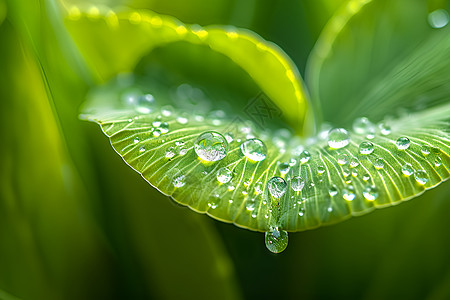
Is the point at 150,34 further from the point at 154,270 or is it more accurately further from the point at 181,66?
the point at 154,270

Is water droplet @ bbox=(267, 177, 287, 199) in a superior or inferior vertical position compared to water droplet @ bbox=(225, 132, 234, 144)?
inferior

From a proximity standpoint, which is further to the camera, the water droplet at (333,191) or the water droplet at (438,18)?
the water droplet at (438,18)

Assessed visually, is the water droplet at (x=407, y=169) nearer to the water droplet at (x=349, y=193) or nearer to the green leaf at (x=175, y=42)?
the water droplet at (x=349, y=193)

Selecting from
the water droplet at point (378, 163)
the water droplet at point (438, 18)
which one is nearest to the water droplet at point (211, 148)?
the water droplet at point (378, 163)

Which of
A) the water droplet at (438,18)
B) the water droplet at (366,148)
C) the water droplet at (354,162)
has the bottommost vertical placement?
the water droplet at (354,162)

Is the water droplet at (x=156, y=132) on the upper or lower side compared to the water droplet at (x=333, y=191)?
lower

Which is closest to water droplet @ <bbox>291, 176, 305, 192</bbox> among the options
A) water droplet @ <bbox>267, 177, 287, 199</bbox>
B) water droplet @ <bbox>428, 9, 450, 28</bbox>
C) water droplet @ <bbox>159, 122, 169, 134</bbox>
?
water droplet @ <bbox>267, 177, 287, 199</bbox>

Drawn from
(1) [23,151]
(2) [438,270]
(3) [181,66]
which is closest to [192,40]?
(3) [181,66]

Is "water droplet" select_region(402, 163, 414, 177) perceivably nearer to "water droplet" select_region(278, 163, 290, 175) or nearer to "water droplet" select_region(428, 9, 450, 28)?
"water droplet" select_region(278, 163, 290, 175)
